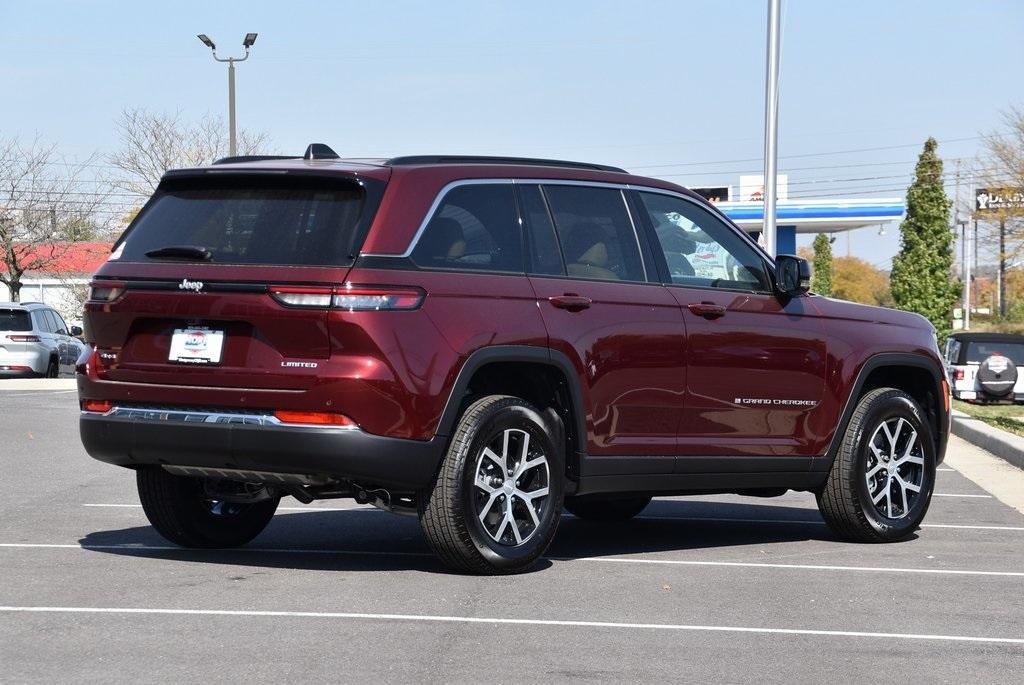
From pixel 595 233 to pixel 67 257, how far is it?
68.1 meters

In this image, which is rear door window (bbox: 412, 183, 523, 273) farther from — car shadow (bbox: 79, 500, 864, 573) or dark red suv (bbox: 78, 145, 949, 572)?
car shadow (bbox: 79, 500, 864, 573)

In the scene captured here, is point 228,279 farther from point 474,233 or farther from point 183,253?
point 474,233

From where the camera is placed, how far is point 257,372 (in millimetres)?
7121

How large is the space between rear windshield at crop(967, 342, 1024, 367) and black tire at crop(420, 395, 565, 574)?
78.1 ft

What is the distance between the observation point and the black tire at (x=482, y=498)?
23.9 ft

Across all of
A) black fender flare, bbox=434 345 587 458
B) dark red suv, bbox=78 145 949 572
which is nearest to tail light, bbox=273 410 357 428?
dark red suv, bbox=78 145 949 572

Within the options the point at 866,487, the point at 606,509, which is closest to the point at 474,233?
the point at 866,487

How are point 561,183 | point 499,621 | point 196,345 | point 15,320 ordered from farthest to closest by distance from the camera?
point 15,320, point 561,183, point 196,345, point 499,621

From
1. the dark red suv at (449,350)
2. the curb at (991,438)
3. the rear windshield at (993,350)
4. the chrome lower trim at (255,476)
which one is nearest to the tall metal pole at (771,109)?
the curb at (991,438)

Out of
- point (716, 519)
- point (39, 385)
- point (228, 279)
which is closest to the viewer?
point (228, 279)

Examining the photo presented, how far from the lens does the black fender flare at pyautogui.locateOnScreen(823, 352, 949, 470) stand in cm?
912

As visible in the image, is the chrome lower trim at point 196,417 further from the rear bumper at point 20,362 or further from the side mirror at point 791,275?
the rear bumper at point 20,362

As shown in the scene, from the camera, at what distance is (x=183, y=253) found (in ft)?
24.4

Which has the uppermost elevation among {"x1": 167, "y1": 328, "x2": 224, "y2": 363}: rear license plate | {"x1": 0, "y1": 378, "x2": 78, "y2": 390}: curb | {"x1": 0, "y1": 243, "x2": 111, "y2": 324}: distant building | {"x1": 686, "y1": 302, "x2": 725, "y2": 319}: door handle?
{"x1": 0, "y1": 243, "x2": 111, "y2": 324}: distant building
